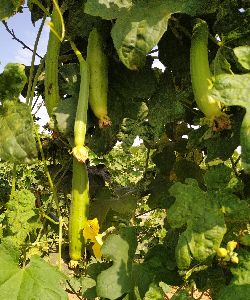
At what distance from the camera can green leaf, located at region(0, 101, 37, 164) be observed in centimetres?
140

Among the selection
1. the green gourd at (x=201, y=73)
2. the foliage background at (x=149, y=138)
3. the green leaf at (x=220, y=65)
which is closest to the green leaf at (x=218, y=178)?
the foliage background at (x=149, y=138)

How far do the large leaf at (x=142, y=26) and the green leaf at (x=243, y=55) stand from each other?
Result: 0.55 feet

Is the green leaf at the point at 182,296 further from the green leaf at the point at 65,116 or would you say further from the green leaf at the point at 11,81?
the green leaf at the point at 11,81

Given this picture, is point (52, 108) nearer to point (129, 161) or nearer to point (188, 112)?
point (188, 112)

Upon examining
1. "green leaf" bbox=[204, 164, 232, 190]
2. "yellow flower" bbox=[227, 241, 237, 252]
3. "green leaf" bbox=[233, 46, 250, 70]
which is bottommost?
"yellow flower" bbox=[227, 241, 237, 252]

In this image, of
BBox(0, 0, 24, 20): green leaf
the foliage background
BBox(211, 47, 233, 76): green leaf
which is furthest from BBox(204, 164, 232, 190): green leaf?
BBox(0, 0, 24, 20): green leaf

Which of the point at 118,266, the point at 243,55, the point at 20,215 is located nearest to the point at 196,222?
the point at 118,266

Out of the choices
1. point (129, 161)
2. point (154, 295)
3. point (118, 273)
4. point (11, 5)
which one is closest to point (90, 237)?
point (118, 273)

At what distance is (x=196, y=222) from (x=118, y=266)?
323 mm

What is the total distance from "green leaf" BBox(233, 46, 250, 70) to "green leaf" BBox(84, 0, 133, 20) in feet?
1.04

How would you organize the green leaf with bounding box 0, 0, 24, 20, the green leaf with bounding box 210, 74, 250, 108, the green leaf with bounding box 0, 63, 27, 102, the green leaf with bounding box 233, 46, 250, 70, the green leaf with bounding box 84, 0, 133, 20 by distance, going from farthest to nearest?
the green leaf with bounding box 0, 0, 24, 20 < the green leaf with bounding box 0, 63, 27, 102 < the green leaf with bounding box 84, 0, 133, 20 < the green leaf with bounding box 233, 46, 250, 70 < the green leaf with bounding box 210, 74, 250, 108

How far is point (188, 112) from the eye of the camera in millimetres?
1865

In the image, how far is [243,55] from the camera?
1217mm

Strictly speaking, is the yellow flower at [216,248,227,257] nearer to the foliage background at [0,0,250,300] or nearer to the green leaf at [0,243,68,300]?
the foliage background at [0,0,250,300]
